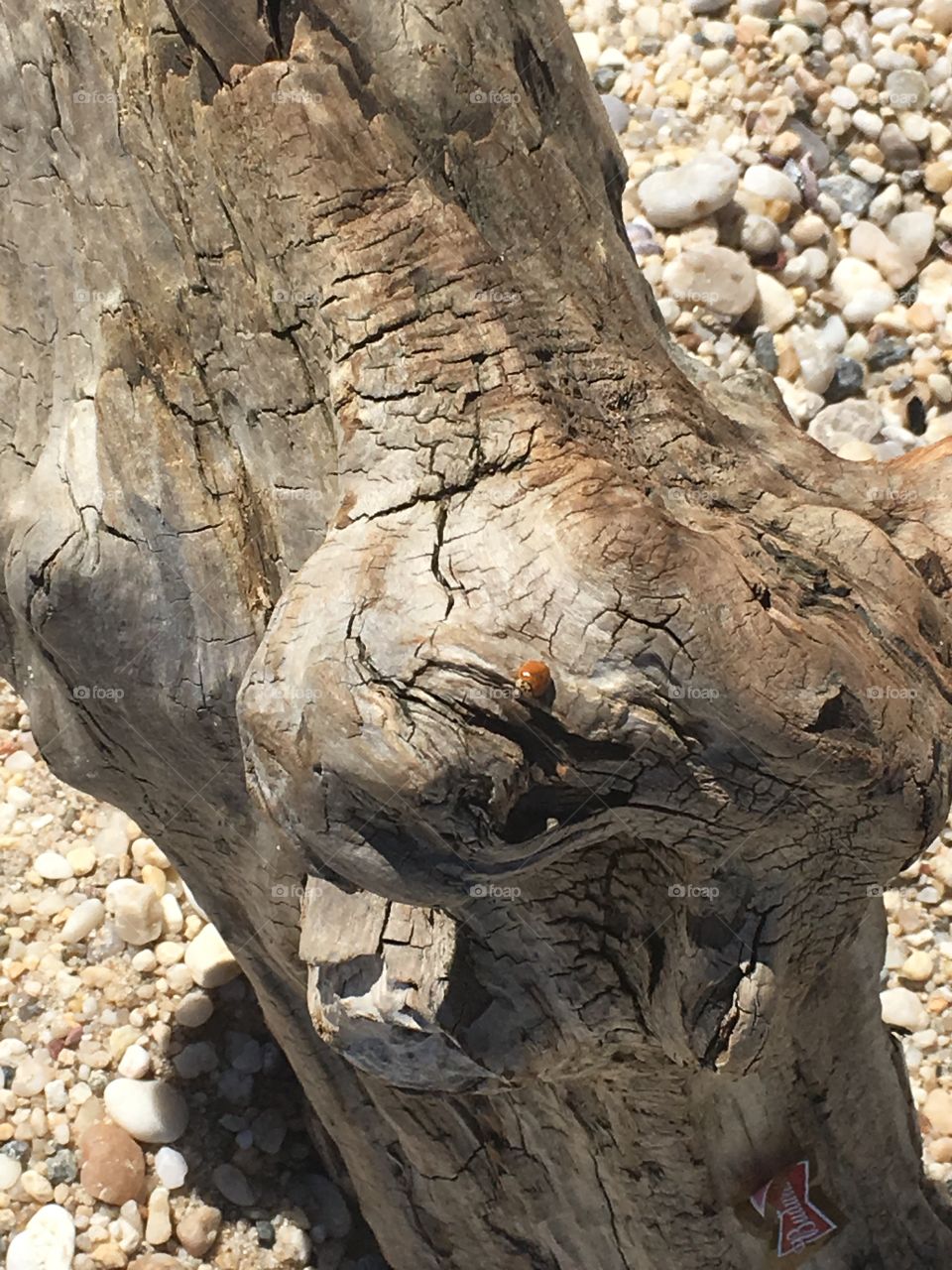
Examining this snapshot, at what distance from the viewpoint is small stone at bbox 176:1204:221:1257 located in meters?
2.79

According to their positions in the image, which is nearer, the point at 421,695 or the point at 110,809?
the point at 421,695

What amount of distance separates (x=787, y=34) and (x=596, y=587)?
147 inches

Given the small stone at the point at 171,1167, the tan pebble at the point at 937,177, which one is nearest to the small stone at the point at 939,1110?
the small stone at the point at 171,1167

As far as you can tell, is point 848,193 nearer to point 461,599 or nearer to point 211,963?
point 211,963

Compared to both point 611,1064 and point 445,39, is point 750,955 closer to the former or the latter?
point 611,1064

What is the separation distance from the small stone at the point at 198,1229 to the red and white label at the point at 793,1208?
3.90 feet

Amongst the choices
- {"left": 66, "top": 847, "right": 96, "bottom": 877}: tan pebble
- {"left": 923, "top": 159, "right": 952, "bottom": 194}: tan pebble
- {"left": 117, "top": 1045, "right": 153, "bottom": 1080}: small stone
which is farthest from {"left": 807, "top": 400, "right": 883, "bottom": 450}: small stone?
{"left": 117, "top": 1045, "right": 153, "bottom": 1080}: small stone

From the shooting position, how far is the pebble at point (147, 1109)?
292 centimetres

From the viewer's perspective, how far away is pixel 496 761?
1351 millimetres

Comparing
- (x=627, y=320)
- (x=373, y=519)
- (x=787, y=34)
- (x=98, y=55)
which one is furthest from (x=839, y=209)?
(x=373, y=519)

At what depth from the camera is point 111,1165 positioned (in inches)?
112

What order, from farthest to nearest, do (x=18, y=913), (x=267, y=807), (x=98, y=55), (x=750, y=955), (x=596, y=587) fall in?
1. (x=18, y=913)
2. (x=98, y=55)
3. (x=750, y=955)
4. (x=267, y=807)
5. (x=596, y=587)

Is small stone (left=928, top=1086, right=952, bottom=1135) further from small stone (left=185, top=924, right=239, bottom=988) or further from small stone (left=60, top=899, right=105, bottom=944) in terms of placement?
small stone (left=60, top=899, right=105, bottom=944)

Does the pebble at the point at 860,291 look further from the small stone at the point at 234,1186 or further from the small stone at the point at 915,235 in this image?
the small stone at the point at 234,1186
